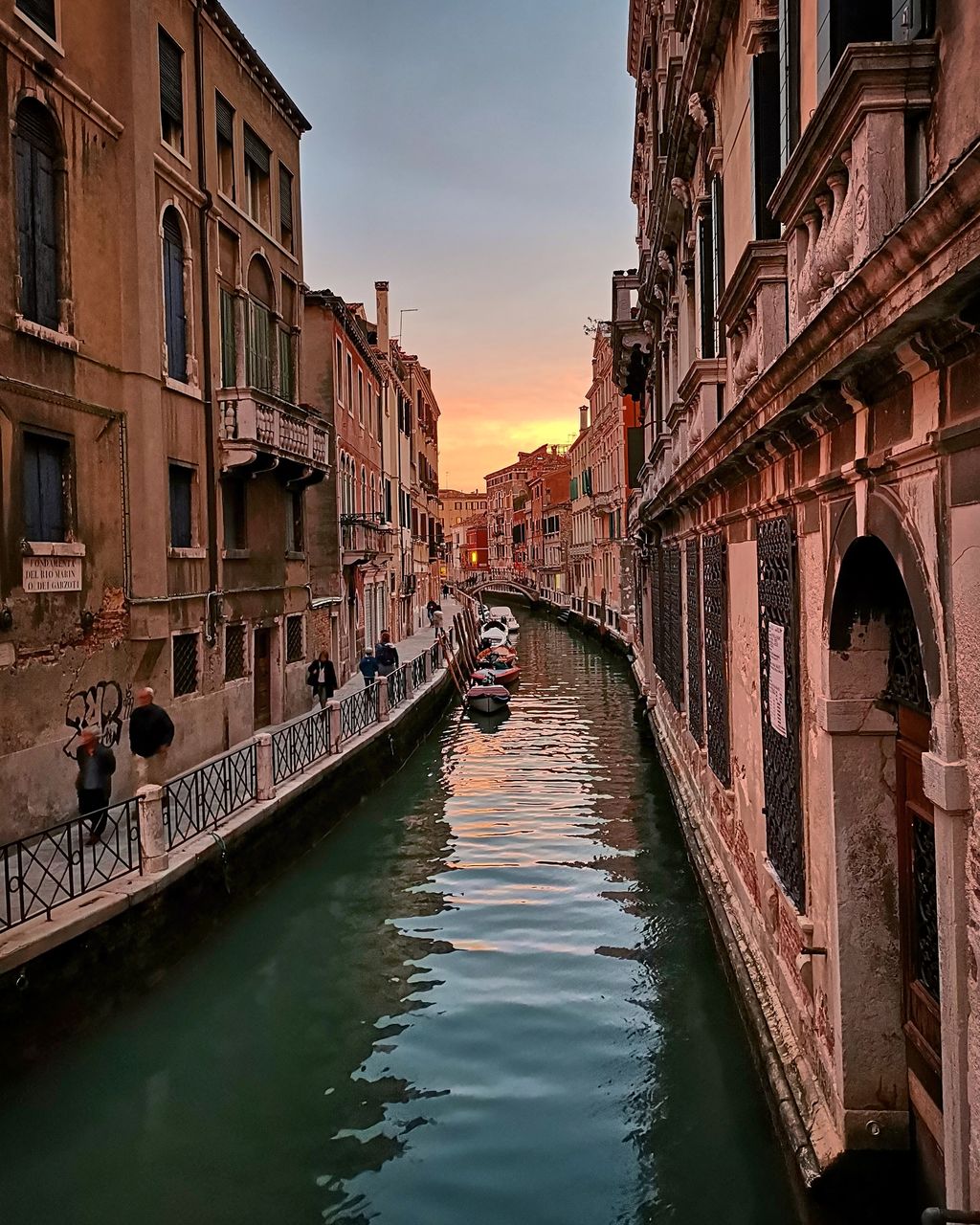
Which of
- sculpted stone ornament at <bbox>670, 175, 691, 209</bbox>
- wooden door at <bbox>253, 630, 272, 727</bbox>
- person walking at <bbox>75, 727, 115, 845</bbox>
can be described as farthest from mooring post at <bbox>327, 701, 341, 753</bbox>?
sculpted stone ornament at <bbox>670, 175, 691, 209</bbox>

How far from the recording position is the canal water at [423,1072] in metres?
4.95

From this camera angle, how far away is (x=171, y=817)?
30.0ft

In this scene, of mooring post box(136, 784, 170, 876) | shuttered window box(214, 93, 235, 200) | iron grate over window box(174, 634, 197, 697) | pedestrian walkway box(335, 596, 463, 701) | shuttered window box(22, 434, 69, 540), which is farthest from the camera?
pedestrian walkway box(335, 596, 463, 701)

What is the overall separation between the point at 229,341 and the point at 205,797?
265 inches

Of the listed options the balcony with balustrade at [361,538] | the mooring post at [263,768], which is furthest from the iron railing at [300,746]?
the balcony with balustrade at [361,538]

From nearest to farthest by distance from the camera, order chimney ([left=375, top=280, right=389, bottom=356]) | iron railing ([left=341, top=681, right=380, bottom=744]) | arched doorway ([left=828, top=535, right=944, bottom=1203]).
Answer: arched doorway ([left=828, top=535, right=944, bottom=1203]) → iron railing ([left=341, top=681, right=380, bottom=744]) → chimney ([left=375, top=280, right=389, bottom=356])

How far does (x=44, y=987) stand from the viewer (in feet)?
20.0

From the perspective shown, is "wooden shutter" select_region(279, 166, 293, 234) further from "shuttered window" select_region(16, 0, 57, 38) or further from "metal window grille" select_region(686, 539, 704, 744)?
"metal window grille" select_region(686, 539, 704, 744)

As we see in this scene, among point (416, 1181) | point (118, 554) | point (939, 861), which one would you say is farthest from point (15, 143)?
point (939, 861)

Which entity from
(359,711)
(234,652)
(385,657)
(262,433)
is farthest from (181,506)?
(385,657)

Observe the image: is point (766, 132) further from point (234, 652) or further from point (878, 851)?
point (234, 652)

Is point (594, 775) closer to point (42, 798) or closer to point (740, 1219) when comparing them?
point (42, 798)

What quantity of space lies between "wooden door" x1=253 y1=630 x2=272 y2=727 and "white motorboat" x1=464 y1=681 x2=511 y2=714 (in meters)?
7.30

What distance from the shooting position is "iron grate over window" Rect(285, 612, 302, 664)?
15898 millimetres
